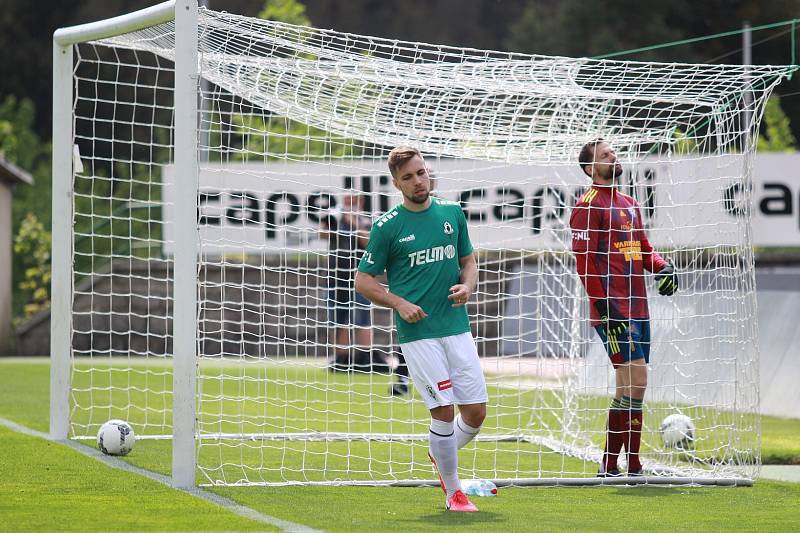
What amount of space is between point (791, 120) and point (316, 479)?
32.2 meters

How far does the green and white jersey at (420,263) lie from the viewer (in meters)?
6.93

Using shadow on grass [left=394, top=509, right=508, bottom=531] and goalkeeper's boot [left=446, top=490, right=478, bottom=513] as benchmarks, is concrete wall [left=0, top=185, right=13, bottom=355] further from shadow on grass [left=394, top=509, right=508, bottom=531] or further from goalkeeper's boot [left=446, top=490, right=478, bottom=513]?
shadow on grass [left=394, top=509, right=508, bottom=531]

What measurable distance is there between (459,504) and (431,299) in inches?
43.1

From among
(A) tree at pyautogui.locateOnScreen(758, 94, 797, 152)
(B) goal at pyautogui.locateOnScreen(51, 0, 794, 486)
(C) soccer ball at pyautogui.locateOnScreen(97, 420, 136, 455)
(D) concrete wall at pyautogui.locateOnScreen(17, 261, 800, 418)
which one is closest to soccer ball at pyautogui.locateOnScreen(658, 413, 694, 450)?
(B) goal at pyautogui.locateOnScreen(51, 0, 794, 486)

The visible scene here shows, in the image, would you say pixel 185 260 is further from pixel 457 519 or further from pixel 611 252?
pixel 611 252

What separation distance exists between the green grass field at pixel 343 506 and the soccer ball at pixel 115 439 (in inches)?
5.9

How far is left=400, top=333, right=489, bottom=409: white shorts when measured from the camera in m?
6.81

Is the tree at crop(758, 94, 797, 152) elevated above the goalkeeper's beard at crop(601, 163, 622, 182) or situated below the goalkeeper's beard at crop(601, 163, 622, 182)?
above

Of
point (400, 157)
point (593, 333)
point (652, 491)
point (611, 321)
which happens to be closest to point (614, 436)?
point (652, 491)

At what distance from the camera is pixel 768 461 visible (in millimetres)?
9820

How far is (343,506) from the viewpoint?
700cm

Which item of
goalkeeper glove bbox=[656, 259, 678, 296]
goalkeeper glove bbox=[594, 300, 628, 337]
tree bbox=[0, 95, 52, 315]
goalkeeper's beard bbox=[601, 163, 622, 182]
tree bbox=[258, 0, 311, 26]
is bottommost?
goalkeeper glove bbox=[594, 300, 628, 337]

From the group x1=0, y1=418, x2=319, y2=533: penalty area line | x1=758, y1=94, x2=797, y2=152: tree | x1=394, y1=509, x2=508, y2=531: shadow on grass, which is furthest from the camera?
x1=758, y1=94, x2=797, y2=152: tree

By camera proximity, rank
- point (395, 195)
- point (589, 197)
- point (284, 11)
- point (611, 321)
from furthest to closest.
Result: point (284, 11), point (589, 197), point (611, 321), point (395, 195)
